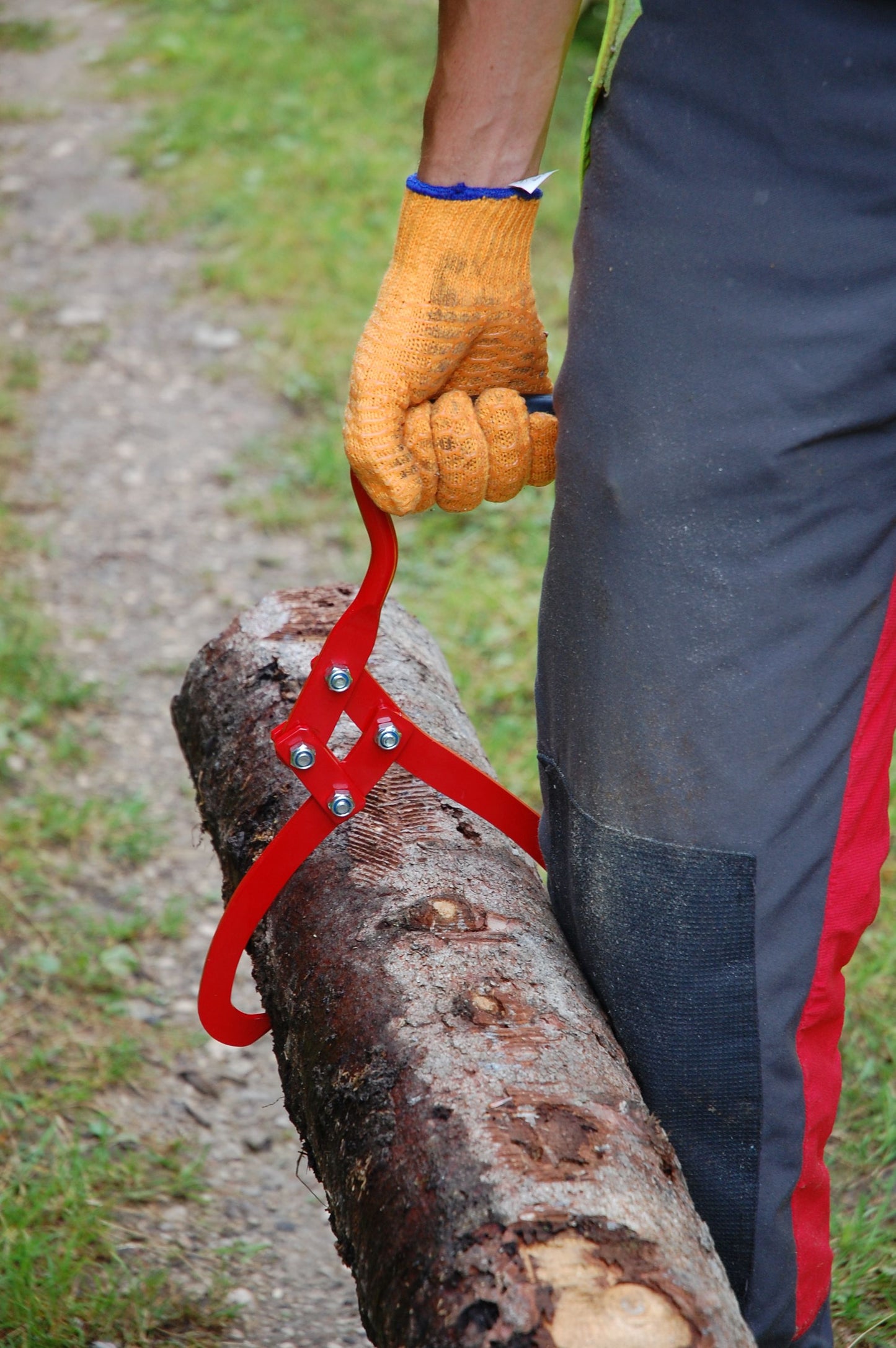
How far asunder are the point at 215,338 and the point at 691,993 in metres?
4.09

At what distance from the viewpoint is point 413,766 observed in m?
1.63

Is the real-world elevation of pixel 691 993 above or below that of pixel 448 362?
below

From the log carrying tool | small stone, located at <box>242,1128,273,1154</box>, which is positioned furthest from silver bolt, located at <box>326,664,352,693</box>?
small stone, located at <box>242,1128,273,1154</box>

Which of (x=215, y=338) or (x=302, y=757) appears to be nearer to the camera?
(x=302, y=757)

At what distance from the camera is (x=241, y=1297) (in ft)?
6.32

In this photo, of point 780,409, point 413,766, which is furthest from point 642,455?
point 413,766

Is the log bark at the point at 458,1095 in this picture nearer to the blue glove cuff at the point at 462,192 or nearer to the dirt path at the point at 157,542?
the dirt path at the point at 157,542

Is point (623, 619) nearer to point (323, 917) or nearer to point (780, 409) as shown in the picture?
point (780, 409)

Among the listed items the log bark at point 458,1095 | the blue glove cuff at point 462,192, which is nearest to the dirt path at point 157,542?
the log bark at point 458,1095

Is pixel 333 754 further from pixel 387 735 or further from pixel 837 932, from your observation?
pixel 837 932

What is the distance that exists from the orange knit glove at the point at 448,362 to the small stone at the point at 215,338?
11.8 ft

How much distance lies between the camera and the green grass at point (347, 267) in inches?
90.9

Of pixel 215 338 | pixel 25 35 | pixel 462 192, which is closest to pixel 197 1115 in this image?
pixel 462 192

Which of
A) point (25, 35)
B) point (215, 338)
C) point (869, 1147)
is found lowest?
point (869, 1147)
